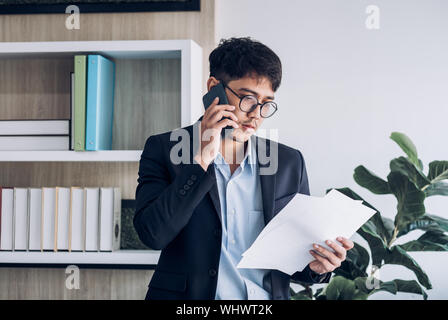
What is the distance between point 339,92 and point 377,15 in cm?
34

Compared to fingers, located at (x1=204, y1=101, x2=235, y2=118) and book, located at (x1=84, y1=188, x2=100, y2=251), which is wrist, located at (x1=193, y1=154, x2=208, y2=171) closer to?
fingers, located at (x1=204, y1=101, x2=235, y2=118)

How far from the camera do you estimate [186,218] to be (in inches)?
40.2

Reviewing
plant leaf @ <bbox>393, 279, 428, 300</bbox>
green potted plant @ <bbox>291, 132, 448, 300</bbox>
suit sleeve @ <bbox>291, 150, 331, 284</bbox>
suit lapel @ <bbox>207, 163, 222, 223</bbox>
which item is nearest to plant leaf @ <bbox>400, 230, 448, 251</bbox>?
green potted plant @ <bbox>291, 132, 448, 300</bbox>

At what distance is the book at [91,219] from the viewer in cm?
168

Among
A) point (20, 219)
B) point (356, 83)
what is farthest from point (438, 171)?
point (20, 219)

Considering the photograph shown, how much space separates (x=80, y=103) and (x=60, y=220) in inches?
16.5

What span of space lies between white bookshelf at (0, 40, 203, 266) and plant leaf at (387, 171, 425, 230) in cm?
71

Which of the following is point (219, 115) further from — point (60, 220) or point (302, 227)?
point (60, 220)

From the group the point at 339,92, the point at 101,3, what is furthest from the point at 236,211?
the point at 101,3

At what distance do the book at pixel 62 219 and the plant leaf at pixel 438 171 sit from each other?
125 centimetres

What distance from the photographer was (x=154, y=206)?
3.40 feet

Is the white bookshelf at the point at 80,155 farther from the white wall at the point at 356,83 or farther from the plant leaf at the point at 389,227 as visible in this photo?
the plant leaf at the point at 389,227
